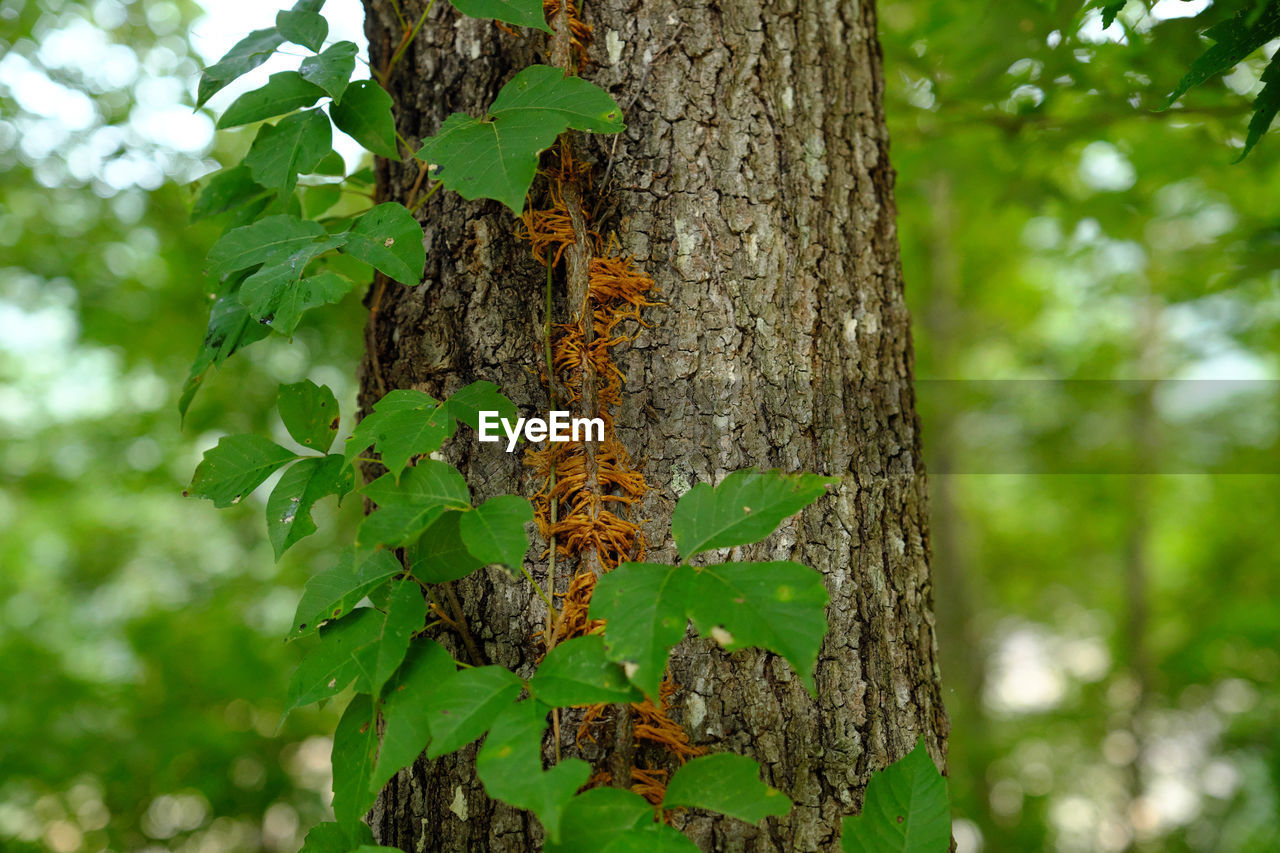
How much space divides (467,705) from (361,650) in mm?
176

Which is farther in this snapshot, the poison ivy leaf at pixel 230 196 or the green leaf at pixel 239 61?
the poison ivy leaf at pixel 230 196

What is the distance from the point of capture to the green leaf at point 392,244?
0.88 metres

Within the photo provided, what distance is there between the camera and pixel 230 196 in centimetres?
122

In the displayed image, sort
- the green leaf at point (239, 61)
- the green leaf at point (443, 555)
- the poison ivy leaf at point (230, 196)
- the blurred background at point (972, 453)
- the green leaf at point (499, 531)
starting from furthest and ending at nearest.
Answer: the blurred background at point (972, 453), the poison ivy leaf at point (230, 196), the green leaf at point (239, 61), the green leaf at point (443, 555), the green leaf at point (499, 531)

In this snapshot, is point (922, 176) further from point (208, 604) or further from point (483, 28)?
point (208, 604)

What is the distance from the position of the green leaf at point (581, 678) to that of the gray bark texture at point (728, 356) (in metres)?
0.17

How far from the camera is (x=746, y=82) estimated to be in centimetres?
106

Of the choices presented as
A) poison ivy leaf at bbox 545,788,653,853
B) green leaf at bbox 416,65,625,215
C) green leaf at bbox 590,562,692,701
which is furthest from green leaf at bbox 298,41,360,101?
poison ivy leaf at bbox 545,788,653,853

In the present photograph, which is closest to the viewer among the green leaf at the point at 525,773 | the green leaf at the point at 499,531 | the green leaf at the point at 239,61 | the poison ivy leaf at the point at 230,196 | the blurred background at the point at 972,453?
the green leaf at the point at 525,773

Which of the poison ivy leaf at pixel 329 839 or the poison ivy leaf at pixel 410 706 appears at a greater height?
the poison ivy leaf at pixel 410 706

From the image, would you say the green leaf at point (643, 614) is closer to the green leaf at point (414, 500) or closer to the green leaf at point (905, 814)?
the green leaf at point (414, 500)

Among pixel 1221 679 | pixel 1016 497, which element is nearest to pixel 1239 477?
pixel 1221 679

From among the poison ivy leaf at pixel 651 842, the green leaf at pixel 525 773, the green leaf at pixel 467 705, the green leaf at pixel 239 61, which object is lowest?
the poison ivy leaf at pixel 651 842

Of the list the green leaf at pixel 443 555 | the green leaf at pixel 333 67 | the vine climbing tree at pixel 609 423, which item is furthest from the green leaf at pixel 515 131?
the green leaf at pixel 443 555
